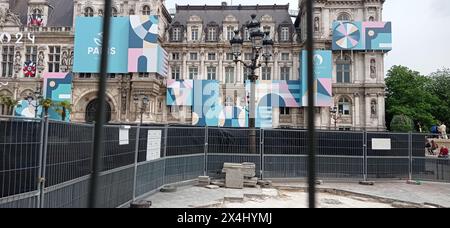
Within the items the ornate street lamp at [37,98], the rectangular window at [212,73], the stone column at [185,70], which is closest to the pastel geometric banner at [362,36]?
the rectangular window at [212,73]

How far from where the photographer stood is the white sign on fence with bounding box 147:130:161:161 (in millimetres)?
8734

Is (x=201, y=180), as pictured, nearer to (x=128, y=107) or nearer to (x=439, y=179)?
(x=439, y=179)

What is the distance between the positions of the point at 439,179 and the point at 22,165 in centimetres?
1418

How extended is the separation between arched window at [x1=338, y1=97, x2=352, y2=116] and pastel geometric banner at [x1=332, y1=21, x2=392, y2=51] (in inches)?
223

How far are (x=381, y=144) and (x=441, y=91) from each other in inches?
1948

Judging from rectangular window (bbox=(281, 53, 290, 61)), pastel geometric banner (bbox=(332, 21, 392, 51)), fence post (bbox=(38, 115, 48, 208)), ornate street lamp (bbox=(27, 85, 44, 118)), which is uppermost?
pastel geometric banner (bbox=(332, 21, 392, 51))

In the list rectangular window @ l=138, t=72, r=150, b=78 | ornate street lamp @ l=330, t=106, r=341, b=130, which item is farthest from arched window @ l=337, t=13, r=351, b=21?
rectangular window @ l=138, t=72, r=150, b=78

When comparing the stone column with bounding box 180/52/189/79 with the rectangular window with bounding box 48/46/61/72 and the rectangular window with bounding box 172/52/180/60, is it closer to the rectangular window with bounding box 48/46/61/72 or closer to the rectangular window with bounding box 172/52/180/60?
the rectangular window with bounding box 172/52/180/60

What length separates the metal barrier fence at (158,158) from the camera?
4.33 m

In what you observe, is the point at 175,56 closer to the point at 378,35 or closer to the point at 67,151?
the point at 378,35

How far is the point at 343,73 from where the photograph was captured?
120ft

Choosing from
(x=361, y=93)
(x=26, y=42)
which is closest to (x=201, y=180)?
(x=361, y=93)

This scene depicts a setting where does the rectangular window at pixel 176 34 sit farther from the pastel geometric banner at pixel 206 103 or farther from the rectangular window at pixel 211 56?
the pastel geometric banner at pixel 206 103

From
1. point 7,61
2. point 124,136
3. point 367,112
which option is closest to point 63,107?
point 7,61
